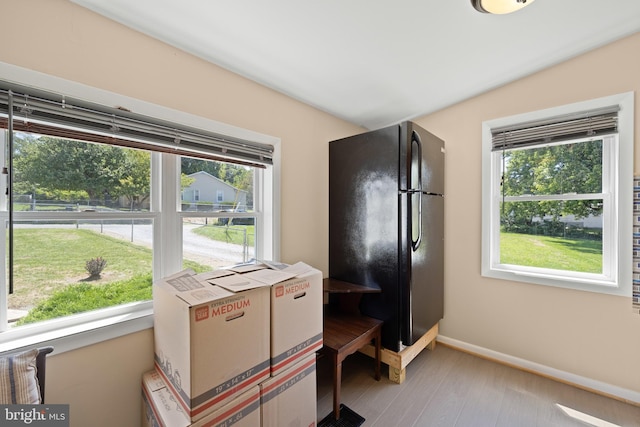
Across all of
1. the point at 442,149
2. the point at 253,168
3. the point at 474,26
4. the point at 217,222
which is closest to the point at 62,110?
the point at 217,222

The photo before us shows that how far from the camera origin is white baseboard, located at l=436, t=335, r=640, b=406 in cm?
176

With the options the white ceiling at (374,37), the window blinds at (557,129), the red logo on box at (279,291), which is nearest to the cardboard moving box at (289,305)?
the red logo on box at (279,291)

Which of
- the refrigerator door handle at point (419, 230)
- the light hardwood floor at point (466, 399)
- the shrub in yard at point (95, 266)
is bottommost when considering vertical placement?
the light hardwood floor at point (466, 399)

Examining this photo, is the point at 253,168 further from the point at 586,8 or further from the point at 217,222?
the point at 586,8

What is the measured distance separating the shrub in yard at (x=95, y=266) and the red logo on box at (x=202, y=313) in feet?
2.60

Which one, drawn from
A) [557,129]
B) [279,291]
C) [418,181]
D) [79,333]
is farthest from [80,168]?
[557,129]

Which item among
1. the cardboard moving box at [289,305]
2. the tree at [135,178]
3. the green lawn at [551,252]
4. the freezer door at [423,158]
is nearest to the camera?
the cardboard moving box at [289,305]

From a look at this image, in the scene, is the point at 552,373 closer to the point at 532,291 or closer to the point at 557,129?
the point at 532,291

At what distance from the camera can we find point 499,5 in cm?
138

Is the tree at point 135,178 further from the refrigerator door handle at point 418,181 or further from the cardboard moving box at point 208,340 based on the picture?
the refrigerator door handle at point 418,181

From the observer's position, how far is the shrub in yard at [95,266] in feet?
4.47

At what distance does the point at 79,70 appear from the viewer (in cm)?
121

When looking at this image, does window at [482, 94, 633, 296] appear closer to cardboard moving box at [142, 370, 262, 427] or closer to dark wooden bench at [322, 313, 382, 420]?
dark wooden bench at [322, 313, 382, 420]

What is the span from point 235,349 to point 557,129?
2685 mm
